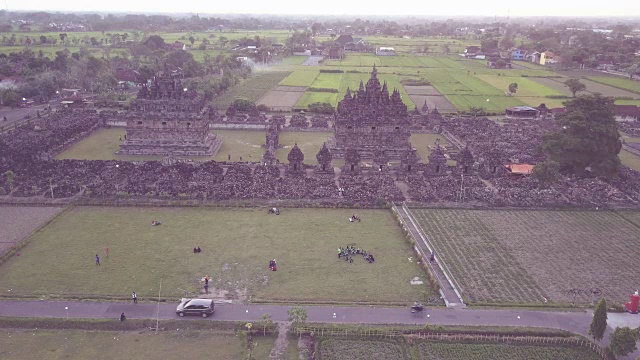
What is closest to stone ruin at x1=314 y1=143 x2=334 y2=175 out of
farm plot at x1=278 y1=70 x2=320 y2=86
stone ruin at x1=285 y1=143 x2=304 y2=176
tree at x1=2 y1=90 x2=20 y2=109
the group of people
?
stone ruin at x1=285 y1=143 x2=304 y2=176

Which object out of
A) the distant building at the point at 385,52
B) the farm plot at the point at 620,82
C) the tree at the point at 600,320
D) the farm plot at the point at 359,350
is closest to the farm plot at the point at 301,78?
the distant building at the point at 385,52

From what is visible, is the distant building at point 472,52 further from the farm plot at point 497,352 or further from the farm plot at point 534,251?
the farm plot at point 497,352

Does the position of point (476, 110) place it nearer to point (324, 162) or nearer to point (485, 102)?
point (485, 102)

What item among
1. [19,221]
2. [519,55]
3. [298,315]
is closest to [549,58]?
[519,55]

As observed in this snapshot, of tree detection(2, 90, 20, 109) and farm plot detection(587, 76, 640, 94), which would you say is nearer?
tree detection(2, 90, 20, 109)

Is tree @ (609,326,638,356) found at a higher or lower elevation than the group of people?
higher

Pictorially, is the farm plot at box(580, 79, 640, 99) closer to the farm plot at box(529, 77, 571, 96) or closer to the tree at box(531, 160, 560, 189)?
the farm plot at box(529, 77, 571, 96)
